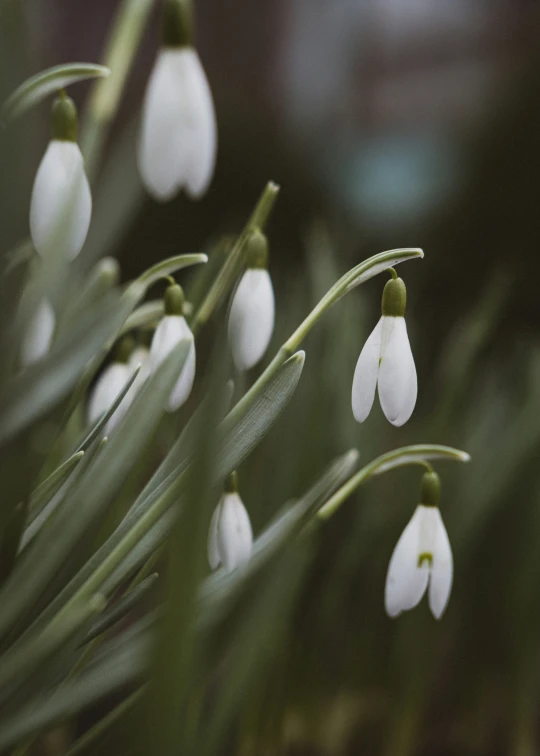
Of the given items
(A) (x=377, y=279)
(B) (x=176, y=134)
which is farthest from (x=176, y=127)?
(A) (x=377, y=279)

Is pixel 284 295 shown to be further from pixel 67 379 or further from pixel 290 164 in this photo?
pixel 290 164

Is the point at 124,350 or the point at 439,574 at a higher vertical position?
the point at 124,350

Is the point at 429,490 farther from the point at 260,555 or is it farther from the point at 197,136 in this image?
the point at 197,136

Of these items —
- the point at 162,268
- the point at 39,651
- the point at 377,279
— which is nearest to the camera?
Result: the point at 39,651

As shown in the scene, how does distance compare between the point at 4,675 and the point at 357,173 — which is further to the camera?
the point at 357,173

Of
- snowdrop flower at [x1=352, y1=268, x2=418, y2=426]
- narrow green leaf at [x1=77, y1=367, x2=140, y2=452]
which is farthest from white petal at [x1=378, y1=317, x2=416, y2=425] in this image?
narrow green leaf at [x1=77, y1=367, x2=140, y2=452]

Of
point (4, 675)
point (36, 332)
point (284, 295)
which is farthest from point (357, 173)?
point (4, 675)

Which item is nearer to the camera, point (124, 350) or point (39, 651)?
point (39, 651)
